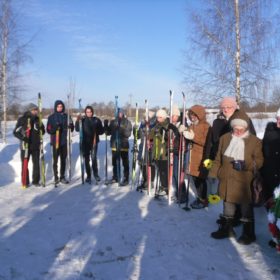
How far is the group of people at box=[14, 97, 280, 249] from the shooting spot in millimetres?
4742

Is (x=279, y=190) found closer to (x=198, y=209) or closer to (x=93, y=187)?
(x=198, y=209)

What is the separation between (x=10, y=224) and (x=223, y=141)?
3.52 m

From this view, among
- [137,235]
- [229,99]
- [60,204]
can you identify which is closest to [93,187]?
[60,204]

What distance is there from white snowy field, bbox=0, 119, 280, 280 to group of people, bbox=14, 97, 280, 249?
410 mm

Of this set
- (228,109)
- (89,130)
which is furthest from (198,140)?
(89,130)

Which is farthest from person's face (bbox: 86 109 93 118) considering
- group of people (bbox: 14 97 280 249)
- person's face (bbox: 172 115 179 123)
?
person's face (bbox: 172 115 179 123)

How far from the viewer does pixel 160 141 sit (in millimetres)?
7375

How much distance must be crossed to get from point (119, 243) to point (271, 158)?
2370 millimetres

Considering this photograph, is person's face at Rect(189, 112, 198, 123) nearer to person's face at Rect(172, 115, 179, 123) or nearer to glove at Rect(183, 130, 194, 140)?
glove at Rect(183, 130, 194, 140)

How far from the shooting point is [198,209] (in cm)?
649

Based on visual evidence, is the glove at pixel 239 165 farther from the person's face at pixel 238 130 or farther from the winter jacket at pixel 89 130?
the winter jacket at pixel 89 130

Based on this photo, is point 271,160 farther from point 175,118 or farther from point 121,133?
point 121,133

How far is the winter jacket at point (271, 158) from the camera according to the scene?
4.74 meters

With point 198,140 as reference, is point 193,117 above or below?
above
